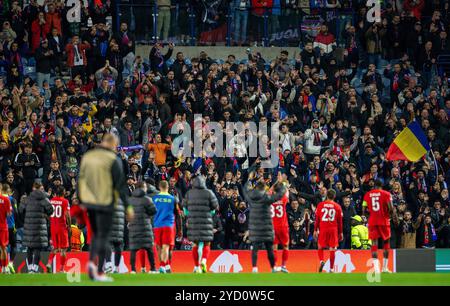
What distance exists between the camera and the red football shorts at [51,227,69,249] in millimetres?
27109

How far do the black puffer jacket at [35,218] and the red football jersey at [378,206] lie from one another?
23.8ft

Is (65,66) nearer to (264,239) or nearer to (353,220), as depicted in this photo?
(353,220)

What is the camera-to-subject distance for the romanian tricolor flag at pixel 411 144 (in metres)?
32.6

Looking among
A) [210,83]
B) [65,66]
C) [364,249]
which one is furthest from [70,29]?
[364,249]

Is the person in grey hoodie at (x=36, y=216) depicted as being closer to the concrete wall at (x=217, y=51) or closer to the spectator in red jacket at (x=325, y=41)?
the concrete wall at (x=217, y=51)

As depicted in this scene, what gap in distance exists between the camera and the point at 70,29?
3653 centimetres

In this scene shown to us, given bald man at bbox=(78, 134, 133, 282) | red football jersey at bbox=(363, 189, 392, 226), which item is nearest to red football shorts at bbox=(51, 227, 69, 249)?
red football jersey at bbox=(363, 189, 392, 226)

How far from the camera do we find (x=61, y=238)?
27.1 m

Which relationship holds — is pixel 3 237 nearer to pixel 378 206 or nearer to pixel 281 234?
pixel 281 234

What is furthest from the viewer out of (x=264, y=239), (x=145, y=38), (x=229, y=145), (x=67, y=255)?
(x=145, y=38)

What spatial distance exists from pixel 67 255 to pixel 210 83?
8.11 m

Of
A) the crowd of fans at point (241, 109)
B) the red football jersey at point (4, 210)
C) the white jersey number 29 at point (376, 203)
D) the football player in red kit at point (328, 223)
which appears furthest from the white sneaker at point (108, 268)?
the white jersey number 29 at point (376, 203)

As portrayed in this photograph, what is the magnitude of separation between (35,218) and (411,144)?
1189cm

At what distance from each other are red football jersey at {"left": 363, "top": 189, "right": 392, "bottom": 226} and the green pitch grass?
4.44 ft
